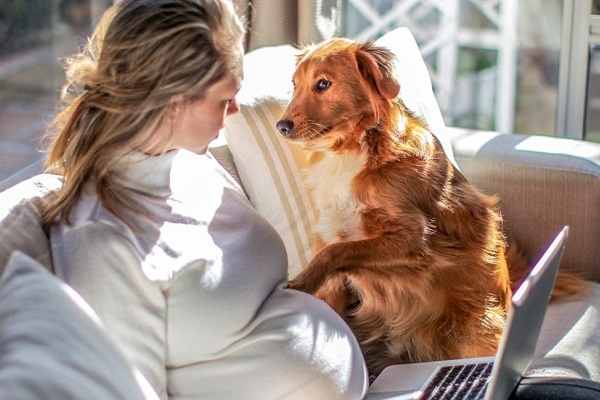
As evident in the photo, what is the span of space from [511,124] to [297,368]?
319cm

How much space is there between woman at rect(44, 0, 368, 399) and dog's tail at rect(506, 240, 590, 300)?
3.18 feet

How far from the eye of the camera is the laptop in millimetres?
1274

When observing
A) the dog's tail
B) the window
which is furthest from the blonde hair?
the window

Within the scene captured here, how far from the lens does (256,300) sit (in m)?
1.37

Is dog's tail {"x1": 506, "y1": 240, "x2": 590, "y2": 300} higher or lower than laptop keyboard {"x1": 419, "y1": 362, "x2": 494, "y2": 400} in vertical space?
lower

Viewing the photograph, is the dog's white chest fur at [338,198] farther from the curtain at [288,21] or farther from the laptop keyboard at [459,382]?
the curtain at [288,21]

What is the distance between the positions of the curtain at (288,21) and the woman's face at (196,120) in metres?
1.34

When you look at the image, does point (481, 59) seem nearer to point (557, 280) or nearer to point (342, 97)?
point (557, 280)

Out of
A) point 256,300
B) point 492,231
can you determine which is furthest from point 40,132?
point 256,300

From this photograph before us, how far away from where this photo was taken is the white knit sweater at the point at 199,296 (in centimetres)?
125

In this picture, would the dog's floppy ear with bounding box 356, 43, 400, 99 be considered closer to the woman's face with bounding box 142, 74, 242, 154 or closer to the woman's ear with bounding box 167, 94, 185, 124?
the woman's face with bounding box 142, 74, 242, 154

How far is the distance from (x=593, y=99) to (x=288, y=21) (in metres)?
1.40

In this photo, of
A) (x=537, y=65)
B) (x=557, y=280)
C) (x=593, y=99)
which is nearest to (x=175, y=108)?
(x=557, y=280)

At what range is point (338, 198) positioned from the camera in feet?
6.09
